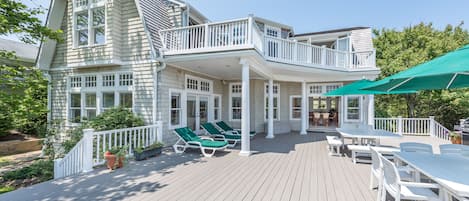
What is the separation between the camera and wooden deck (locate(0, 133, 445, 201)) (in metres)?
3.51

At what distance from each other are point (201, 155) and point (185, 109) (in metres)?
2.54

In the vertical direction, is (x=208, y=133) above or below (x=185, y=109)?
below

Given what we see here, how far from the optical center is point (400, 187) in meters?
2.57

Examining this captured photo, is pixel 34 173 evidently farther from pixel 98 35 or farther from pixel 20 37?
pixel 98 35

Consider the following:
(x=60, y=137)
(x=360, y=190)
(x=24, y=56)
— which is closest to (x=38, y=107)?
(x=60, y=137)

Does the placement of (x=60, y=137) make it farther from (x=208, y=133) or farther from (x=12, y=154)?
(x=208, y=133)

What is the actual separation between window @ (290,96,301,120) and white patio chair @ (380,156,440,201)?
9.86 meters

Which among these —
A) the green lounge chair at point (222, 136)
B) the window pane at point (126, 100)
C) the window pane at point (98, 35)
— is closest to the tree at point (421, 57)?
the green lounge chair at point (222, 136)

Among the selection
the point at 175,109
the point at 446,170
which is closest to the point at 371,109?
the point at 446,170

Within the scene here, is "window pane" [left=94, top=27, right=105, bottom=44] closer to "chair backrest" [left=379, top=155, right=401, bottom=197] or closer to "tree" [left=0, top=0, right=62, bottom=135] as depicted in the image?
"tree" [left=0, top=0, right=62, bottom=135]

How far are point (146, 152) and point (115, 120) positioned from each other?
1597 mm

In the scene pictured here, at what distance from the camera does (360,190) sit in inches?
148

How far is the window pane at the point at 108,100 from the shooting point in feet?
26.4

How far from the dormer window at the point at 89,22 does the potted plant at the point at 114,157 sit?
4.75 metres
